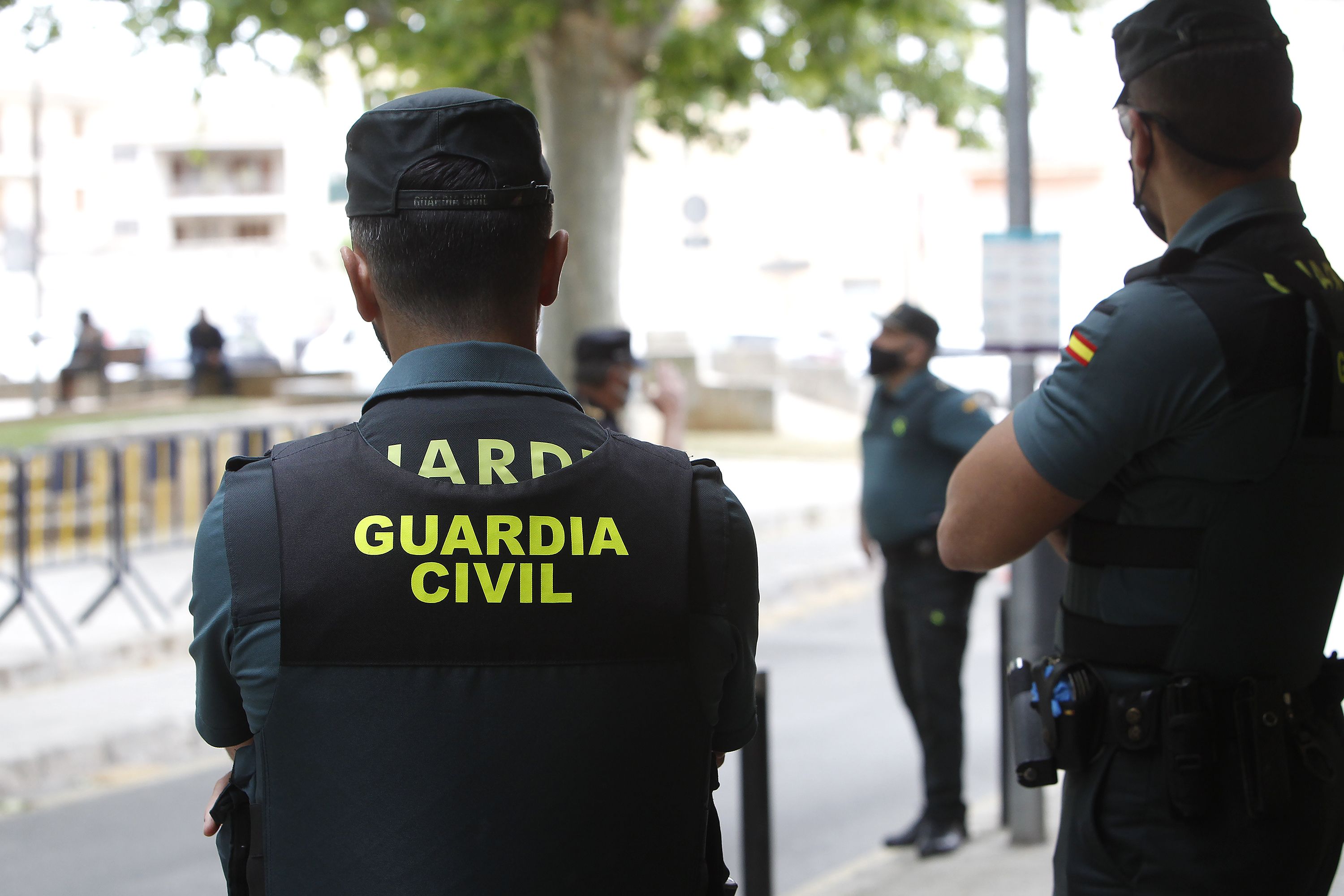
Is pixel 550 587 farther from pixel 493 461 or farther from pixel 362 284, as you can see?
pixel 362 284

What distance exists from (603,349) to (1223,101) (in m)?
3.84

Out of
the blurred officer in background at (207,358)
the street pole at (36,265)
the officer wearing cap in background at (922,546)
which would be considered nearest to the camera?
the officer wearing cap in background at (922,546)

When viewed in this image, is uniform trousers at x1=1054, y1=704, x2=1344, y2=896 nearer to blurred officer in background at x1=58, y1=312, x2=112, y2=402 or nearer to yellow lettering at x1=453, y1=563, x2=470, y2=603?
yellow lettering at x1=453, y1=563, x2=470, y2=603

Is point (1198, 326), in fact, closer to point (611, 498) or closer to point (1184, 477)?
point (1184, 477)

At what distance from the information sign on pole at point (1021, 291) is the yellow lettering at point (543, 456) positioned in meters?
4.02

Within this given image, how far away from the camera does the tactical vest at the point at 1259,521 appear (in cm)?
199

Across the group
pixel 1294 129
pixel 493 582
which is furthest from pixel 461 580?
pixel 1294 129

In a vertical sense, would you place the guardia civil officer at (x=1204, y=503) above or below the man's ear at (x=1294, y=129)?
below

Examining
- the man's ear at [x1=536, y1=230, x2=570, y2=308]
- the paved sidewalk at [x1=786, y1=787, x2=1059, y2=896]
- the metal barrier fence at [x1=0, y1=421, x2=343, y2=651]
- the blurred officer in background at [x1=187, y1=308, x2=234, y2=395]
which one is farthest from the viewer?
the blurred officer in background at [x1=187, y1=308, x2=234, y2=395]

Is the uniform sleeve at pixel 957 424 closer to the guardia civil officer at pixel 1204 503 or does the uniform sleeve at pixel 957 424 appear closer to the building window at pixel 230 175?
the guardia civil officer at pixel 1204 503

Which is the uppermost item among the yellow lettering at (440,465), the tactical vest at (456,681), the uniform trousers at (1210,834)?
the yellow lettering at (440,465)

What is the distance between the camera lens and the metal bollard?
397cm

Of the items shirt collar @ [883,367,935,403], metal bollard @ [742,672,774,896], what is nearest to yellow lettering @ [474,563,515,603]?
metal bollard @ [742,672,774,896]

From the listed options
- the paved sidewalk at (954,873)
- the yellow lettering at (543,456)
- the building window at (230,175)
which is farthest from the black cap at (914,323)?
the building window at (230,175)
